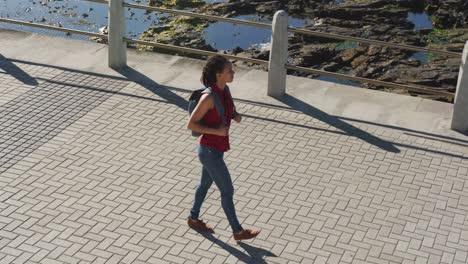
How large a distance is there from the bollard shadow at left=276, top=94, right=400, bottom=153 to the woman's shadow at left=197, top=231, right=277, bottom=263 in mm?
2971

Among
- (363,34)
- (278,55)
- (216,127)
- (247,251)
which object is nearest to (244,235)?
(247,251)

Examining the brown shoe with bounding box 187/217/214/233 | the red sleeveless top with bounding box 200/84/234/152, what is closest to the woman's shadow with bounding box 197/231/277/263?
the brown shoe with bounding box 187/217/214/233

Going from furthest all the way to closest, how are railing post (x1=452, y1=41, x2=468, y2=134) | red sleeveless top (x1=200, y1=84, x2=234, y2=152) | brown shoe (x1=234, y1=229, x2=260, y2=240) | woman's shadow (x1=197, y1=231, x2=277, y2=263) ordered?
railing post (x1=452, y1=41, x2=468, y2=134) → brown shoe (x1=234, y1=229, x2=260, y2=240) → woman's shadow (x1=197, y1=231, x2=277, y2=263) → red sleeveless top (x1=200, y1=84, x2=234, y2=152)

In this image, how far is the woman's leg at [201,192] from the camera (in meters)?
9.20

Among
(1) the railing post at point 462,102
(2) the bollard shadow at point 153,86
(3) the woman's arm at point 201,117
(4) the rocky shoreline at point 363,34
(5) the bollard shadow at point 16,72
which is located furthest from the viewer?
(4) the rocky shoreline at point 363,34

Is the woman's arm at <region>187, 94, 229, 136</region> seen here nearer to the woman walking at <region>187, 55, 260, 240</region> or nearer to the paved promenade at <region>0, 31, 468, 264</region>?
the woman walking at <region>187, 55, 260, 240</region>

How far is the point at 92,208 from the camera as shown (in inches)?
391

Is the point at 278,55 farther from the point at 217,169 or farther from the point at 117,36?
the point at 217,169

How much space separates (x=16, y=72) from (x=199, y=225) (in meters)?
5.33

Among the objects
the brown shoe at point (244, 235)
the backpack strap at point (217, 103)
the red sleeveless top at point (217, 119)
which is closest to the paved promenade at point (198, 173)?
the brown shoe at point (244, 235)

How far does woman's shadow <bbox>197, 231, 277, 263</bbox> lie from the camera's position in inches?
356

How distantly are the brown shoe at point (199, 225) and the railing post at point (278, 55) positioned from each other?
3.77 metres

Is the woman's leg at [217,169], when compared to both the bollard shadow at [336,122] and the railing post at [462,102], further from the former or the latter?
the railing post at [462,102]

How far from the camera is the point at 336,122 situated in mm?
12211
